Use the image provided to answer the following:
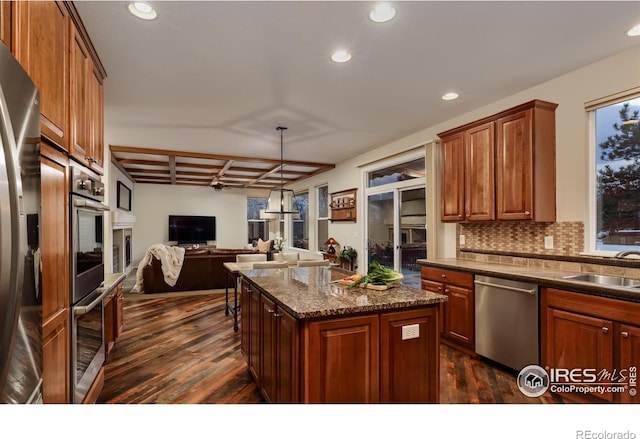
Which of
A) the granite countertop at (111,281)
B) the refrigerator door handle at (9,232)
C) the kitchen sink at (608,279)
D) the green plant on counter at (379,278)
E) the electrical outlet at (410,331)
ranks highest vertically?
the refrigerator door handle at (9,232)

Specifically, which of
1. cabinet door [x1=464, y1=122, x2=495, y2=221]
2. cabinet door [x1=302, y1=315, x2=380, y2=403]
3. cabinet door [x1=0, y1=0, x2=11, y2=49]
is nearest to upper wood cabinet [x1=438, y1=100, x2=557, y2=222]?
cabinet door [x1=464, y1=122, x2=495, y2=221]

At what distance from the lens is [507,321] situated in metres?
2.84

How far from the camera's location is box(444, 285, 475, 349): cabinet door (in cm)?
319

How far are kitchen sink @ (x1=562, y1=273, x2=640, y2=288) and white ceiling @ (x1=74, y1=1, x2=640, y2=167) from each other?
1748 mm

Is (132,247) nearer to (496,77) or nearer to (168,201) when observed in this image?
(168,201)

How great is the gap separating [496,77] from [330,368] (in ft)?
9.42

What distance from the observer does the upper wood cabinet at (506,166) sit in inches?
118

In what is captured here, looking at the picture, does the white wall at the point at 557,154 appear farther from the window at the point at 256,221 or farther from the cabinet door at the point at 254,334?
the cabinet door at the point at 254,334

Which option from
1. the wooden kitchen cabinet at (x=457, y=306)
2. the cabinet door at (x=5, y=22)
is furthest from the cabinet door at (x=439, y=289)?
the cabinet door at (x=5, y=22)

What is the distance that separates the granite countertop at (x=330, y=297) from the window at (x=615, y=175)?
1869mm

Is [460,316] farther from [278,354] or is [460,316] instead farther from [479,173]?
[278,354]

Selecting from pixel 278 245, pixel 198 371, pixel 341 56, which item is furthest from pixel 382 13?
pixel 278 245

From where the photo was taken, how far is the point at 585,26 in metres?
2.25

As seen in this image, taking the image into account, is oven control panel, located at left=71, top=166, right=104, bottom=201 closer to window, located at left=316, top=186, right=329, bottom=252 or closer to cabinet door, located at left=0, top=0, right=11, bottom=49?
cabinet door, located at left=0, top=0, right=11, bottom=49
